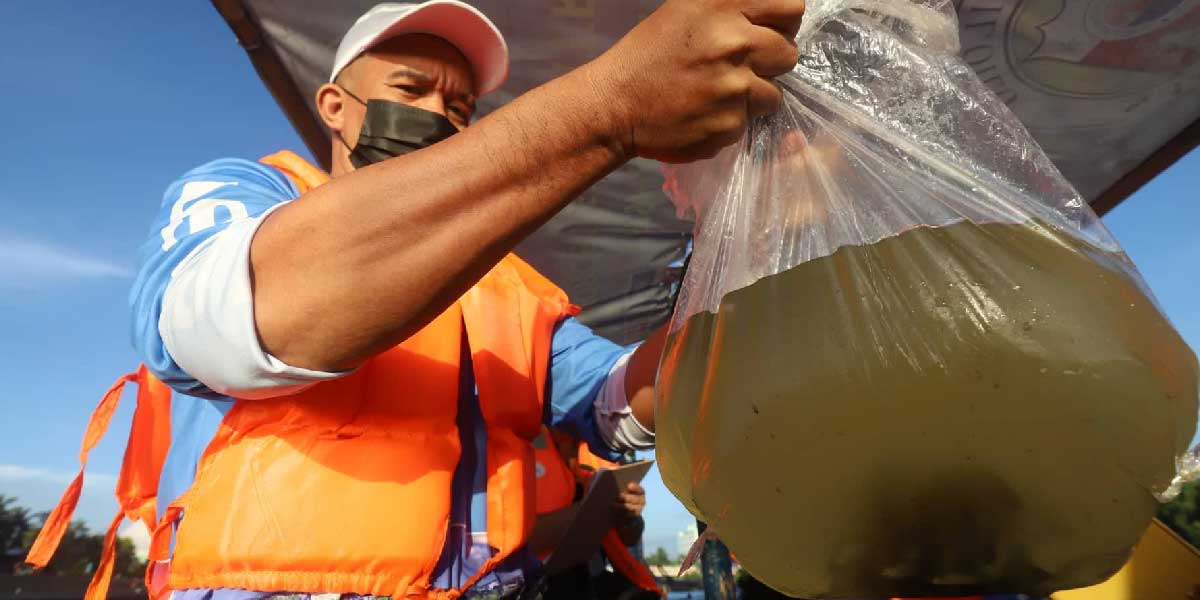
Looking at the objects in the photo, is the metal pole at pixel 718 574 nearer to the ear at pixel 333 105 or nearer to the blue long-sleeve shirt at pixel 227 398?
the blue long-sleeve shirt at pixel 227 398

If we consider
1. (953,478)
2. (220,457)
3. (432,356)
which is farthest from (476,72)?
(953,478)

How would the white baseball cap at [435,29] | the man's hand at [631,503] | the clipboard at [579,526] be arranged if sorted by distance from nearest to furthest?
the white baseball cap at [435,29]
the clipboard at [579,526]
the man's hand at [631,503]

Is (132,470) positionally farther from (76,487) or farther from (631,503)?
(631,503)

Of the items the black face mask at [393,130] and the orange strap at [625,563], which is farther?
the orange strap at [625,563]

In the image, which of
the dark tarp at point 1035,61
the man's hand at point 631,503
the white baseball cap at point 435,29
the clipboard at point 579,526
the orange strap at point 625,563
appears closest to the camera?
the white baseball cap at point 435,29

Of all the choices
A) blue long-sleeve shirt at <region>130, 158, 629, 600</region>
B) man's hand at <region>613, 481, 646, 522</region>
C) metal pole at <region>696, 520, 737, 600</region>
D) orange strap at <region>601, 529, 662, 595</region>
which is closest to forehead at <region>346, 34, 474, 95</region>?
blue long-sleeve shirt at <region>130, 158, 629, 600</region>

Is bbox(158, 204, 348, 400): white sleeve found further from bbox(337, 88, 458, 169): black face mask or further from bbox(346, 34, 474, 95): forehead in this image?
bbox(346, 34, 474, 95): forehead

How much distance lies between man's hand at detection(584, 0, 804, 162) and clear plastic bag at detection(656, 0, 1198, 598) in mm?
111

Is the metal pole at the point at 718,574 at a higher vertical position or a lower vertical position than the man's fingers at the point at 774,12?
lower

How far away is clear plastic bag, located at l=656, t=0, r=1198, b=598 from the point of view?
50 centimetres

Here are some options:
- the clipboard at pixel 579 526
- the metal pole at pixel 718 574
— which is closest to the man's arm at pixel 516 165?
the clipboard at pixel 579 526

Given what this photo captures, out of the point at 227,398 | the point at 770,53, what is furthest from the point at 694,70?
the point at 227,398

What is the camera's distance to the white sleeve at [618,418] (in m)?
1.29

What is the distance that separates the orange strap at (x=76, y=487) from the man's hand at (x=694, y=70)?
1258 millimetres
